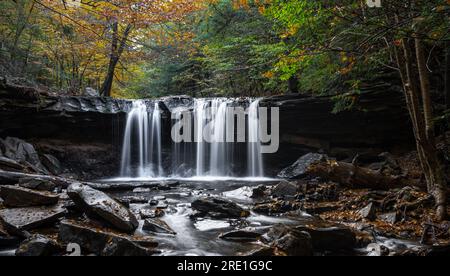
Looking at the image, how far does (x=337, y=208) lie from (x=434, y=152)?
231cm

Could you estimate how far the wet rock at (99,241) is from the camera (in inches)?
166

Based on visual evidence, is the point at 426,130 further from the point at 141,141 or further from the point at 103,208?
the point at 141,141

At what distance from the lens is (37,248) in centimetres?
420

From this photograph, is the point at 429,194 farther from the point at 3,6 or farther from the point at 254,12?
the point at 3,6

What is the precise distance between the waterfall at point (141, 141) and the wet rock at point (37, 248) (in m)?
11.4

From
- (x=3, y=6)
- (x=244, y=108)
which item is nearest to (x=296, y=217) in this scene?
(x=244, y=108)

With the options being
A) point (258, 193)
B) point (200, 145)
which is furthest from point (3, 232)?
point (200, 145)

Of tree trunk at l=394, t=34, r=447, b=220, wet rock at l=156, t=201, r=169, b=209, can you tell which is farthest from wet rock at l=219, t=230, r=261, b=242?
tree trunk at l=394, t=34, r=447, b=220

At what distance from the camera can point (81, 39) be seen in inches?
648

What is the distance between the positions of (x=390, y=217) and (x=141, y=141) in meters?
12.2

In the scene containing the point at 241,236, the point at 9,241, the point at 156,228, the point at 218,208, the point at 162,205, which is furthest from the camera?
the point at 162,205

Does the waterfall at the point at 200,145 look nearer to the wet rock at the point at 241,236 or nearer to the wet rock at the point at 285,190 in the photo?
the wet rock at the point at 285,190

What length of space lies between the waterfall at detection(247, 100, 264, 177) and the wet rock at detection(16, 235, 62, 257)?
1139 cm

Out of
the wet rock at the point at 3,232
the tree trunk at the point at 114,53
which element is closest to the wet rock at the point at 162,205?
the wet rock at the point at 3,232
